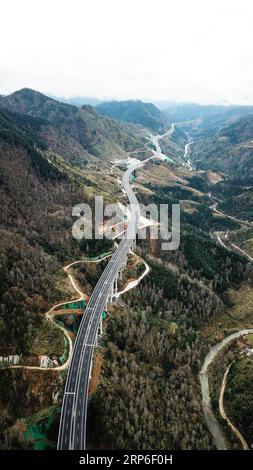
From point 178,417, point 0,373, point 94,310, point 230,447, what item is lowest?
point 230,447

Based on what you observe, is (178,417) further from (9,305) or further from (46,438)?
(9,305)

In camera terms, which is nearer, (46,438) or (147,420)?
(46,438)

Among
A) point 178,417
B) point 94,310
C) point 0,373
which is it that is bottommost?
point 178,417

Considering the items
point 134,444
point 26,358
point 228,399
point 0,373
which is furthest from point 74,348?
point 228,399

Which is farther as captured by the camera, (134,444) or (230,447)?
(230,447)

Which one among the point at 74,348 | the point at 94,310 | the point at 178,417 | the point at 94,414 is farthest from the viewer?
the point at 94,310

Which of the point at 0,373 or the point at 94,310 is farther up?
the point at 94,310
